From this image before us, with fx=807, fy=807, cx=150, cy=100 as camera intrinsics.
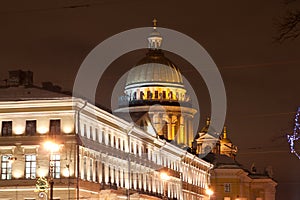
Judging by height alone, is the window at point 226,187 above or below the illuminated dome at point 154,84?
below

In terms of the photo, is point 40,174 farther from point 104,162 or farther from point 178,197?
point 178,197

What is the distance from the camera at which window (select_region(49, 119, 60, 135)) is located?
5997cm

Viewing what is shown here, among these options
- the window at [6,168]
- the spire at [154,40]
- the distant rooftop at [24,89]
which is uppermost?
the spire at [154,40]

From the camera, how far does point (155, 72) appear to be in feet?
432

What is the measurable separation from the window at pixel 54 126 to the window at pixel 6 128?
3.10 m

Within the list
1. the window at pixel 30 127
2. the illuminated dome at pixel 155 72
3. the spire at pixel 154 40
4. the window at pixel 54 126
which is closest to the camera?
the window at pixel 54 126

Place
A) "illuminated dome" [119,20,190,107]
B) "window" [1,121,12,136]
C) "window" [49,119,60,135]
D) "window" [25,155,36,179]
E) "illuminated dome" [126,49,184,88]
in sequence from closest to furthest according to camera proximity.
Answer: "window" [25,155,36,179] → "window" [49,119,60,135] → "window" [1,121,12,136] → "illuminated dome" [119,20,190,107] → "illuminated dome" [126,49,184,88]

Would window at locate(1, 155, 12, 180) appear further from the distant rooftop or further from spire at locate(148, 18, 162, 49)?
spire at locate(148, 18, 162, 49)

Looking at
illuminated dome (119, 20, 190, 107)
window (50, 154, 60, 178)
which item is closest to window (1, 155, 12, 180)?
window (50, 154, 60, 178)

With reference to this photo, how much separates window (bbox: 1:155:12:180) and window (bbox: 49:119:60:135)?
3738 millimetres

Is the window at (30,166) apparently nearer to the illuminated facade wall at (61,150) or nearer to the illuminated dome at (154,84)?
the illuminated facade wall at (61,150)

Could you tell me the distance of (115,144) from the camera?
230ft

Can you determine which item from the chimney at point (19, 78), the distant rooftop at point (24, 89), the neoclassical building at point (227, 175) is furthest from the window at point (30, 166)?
the neoclassical building at point (227, 175)

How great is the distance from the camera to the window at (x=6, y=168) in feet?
195
